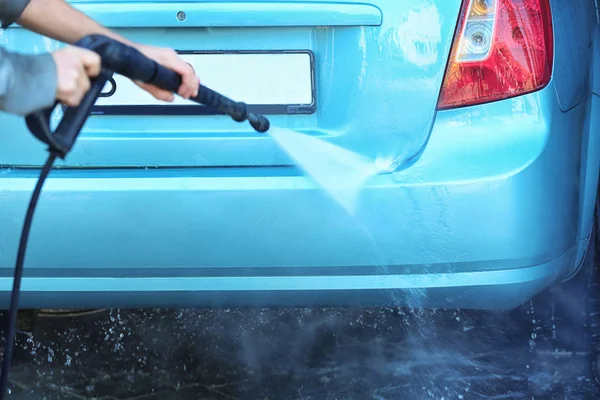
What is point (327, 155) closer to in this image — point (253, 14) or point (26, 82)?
point (253, 14)

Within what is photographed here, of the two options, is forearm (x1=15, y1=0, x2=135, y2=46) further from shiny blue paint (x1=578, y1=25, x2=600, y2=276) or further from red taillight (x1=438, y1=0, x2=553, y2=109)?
shiny blue paint (x1=578, y1=25, x2=600, y2=276)

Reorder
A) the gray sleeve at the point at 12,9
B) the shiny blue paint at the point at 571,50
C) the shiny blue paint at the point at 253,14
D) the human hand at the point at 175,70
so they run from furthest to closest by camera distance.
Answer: the shiny blue paint at the point at 571,50, the shiny blue paint at the point at 253,14, the gray sleeve at the point at 12,9, the human hand at the point at 175,70

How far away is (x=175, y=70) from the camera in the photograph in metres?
1.65

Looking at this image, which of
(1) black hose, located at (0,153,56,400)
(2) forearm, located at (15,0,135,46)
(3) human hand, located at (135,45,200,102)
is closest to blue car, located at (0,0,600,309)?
(2) forearm, located at (15,0,135,46)

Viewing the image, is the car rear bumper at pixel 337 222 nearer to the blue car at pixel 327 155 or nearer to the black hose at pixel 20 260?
the blue car at pixel 327 155

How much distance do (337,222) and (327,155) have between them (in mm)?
180

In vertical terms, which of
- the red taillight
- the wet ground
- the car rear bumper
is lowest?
the wet ground

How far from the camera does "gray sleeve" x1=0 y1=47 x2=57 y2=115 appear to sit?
4.39 ft

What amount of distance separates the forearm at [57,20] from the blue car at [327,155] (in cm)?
30

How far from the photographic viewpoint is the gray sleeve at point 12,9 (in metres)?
1.77

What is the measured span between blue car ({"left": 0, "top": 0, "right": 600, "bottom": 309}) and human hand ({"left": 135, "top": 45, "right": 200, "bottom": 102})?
0.45 m

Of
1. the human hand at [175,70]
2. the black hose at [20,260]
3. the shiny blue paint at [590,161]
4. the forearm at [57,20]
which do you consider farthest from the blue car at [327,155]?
the black hose at [20,260]

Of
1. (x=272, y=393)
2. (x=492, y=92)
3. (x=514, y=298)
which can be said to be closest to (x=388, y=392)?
(x=272, y=393)

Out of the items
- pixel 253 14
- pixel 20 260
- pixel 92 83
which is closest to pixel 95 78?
pixel 92 83
